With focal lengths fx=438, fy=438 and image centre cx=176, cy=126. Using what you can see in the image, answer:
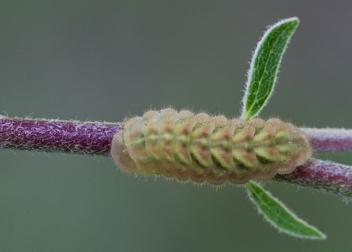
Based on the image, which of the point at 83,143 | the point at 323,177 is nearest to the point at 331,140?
the point at 323,177

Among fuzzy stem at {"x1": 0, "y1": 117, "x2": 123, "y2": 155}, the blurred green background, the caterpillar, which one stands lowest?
the caterpillar

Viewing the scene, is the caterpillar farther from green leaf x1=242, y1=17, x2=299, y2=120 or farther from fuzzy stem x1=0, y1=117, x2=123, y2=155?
green leaf x1=242, y1=17, x2=299, y2=120

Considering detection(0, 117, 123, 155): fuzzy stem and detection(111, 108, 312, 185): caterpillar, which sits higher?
detection(0, 117, 123, 155): fuzzy stem

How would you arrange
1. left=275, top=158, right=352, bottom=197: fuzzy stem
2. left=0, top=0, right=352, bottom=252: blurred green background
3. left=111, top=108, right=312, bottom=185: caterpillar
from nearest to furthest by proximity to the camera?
left=111, top=108, right=312, bottom=185: caterpillar
left=275, top=158, right=352, bottom=197: fuzzy stem
left=0, top=0, right=352, bottom=252: blurred green background

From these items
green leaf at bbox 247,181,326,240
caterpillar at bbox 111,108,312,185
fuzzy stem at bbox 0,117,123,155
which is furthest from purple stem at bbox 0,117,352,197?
green leaf at bbox 247,181,326,240

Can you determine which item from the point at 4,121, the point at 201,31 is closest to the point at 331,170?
the point at 4,121

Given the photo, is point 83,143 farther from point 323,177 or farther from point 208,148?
point 323,177

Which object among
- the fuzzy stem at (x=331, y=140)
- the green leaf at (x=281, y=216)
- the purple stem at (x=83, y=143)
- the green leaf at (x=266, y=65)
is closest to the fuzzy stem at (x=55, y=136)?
the purple stem at (x=83, y=143)
